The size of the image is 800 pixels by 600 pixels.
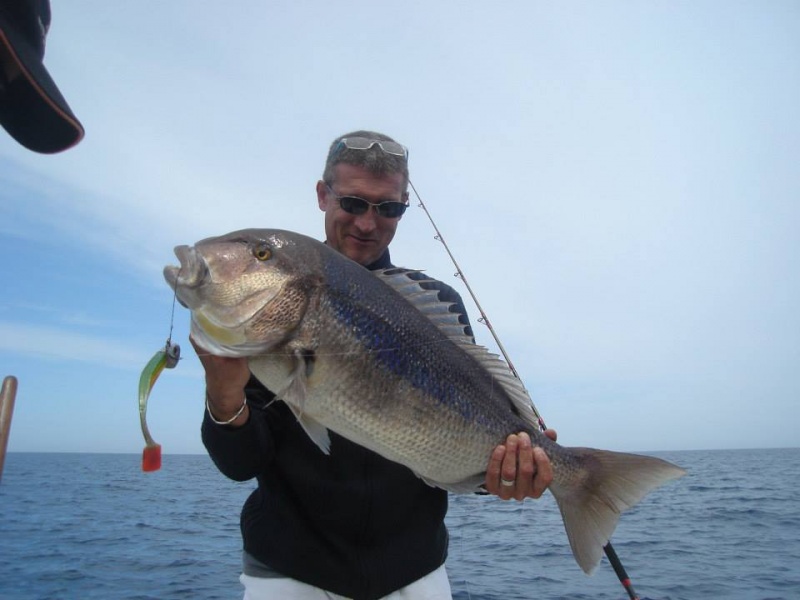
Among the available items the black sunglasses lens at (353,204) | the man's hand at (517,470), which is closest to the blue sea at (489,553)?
the man's hand at (517,470)

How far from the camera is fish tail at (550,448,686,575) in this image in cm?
312

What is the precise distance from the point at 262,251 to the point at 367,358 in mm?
744

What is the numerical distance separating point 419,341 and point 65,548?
47.8 ft

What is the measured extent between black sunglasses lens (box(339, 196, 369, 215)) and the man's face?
0.03 meters

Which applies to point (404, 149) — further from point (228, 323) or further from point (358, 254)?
point (228, 323)

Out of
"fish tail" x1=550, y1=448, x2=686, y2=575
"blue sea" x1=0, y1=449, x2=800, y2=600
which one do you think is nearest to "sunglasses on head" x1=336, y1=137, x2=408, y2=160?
"fish tail" x1=550, y1=448, x2=686, y2=575

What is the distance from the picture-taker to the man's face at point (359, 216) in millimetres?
3520

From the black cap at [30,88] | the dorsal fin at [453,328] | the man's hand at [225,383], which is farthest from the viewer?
the dorsal fin at [453,328]

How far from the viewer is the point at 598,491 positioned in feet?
10.6

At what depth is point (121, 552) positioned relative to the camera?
12961mm

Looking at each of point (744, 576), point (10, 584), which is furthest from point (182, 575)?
point (744, 576)

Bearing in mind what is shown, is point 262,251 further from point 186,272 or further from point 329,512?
point 329,512

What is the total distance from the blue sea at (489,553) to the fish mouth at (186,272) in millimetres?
8623

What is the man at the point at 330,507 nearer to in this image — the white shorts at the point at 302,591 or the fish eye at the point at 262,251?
the white shorts at the point at 302,591
